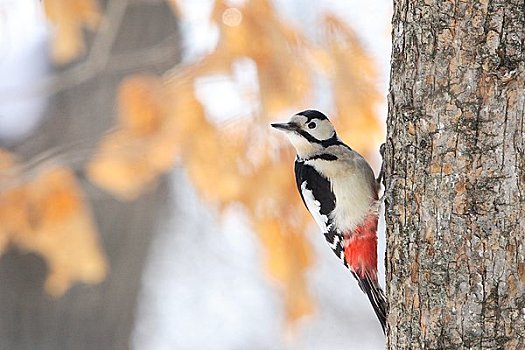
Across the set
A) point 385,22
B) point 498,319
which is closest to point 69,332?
point 385,22

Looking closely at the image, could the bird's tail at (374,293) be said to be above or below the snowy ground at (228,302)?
above

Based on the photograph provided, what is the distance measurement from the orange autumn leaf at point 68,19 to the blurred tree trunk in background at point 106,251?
1.31 ft

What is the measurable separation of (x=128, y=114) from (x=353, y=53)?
0.80 meters

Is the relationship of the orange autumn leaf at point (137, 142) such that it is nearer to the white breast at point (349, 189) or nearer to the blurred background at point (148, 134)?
the blurred background at point (148, 134)

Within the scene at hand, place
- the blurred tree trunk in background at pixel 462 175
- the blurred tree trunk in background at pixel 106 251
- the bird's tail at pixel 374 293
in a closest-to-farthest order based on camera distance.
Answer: the blurred tree trunk in background at pixel 462 175 < the bird's tail at pixel 374 293 < the blurred tree trunk in background at pixel 106 251

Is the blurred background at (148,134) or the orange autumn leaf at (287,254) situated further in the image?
the orange autumn leaf at (287,254)

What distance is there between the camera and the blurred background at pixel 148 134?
2781 millimetres

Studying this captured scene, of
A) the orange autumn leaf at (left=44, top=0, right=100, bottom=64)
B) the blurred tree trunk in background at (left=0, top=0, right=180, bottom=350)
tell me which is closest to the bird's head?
the orange autumn leaf at (left=44, top=0, right=100, bottom=64)

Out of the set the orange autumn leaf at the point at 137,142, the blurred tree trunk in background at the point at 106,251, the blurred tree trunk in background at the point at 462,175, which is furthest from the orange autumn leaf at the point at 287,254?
the blurred tree trunk in background at the point at 462,175

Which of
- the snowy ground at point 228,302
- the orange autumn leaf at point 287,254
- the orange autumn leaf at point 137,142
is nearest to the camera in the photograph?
the orange autumn leaf at point 137,142

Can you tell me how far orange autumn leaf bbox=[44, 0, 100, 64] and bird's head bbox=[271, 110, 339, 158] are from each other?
3.22ft

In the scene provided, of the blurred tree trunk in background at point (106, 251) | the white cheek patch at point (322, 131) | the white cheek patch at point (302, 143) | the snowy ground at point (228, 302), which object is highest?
the white cheek patch at point (322, 131)

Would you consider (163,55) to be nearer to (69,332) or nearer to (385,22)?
(385,22)

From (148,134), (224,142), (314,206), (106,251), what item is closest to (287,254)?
(224,142)
